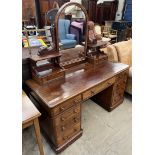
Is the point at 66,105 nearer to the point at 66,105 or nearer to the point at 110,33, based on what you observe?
the point at 66,105

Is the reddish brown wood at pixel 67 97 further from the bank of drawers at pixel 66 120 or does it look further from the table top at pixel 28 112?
the table top at pixel 28 112

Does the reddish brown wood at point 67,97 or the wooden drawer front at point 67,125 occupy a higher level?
the reddish brown wood at point 67,97

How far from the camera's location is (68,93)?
1.26m

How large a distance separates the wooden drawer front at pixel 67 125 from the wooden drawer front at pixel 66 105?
0.17 metres

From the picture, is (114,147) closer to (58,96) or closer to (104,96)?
(104,96)

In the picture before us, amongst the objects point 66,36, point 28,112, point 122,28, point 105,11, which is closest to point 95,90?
point 28,112

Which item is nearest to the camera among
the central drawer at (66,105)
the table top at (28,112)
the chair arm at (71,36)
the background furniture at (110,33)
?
the table top at (28,112)

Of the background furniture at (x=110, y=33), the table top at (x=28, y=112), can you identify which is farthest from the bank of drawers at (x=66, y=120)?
the background furniture at (x=110, y=33)

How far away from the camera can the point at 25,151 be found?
146cm

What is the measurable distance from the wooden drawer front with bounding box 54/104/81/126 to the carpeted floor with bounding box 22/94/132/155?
1.32ft

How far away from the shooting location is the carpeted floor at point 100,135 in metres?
1.47

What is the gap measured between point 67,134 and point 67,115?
25 cm

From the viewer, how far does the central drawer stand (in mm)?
1169
